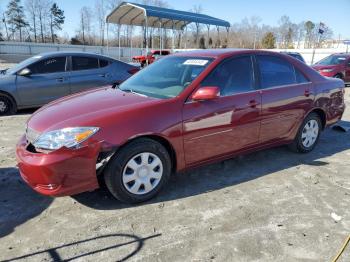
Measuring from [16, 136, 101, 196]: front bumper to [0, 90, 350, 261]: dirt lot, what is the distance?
1.14ft

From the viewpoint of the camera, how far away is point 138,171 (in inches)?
146

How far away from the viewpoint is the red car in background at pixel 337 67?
51.8 ft

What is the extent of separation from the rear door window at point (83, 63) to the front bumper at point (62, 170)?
539 cm

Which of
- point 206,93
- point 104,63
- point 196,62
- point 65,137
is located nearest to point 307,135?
point 196,62

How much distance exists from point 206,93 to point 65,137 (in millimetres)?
1572

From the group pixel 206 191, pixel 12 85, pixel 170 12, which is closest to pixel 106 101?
pixel 206 191

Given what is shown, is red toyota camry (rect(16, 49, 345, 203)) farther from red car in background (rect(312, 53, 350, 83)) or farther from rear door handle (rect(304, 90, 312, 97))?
red car in background (rect(312, 53, 350, 83))

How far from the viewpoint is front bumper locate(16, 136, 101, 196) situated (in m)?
3.29

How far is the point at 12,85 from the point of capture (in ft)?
26.0

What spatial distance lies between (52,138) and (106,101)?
834 mm

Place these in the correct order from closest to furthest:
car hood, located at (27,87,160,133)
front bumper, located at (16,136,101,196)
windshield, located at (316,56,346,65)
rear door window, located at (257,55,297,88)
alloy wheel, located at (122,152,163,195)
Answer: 1. front bumper, located at (16,136,101,196)
2. car hood, located at (27,87,160,133)
3. alloy wheel, located at (122,152,163,195)
4. rear door window, located at (257,55,297,88)
5. windshield, located at (316,56,346,65)

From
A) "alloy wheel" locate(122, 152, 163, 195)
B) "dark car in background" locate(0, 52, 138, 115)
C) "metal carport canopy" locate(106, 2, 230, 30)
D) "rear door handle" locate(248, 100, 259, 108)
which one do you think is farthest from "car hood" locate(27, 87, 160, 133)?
"metal carport canopy" locate(106, 2, 230, 30)

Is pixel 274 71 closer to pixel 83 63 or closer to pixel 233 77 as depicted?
pixel 233 77

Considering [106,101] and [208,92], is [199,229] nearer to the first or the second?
[208,92]
